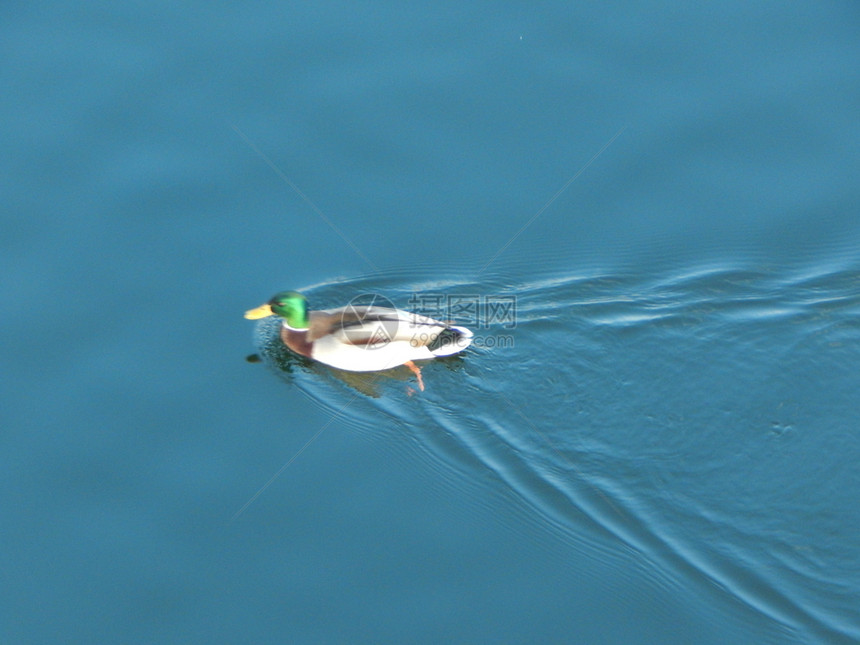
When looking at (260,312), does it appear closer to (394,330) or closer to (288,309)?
(288,309)

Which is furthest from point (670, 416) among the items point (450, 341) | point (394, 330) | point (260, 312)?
point (260, 312)

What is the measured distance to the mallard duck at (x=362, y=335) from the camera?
34.2 ft

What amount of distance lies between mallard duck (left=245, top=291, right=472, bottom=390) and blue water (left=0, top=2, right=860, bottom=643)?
0.22m

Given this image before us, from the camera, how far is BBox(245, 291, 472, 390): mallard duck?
10.4m

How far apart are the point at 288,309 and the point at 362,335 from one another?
2.74ft

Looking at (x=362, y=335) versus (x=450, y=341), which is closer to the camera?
(x=450, y=341)

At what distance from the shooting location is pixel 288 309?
1069 cm

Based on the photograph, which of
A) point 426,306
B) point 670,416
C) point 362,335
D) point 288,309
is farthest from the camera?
point 426,306

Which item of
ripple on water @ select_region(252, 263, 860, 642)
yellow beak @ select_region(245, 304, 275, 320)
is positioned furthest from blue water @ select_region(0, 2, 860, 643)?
yellow beak @ select_region(245, 304, 275, 320)

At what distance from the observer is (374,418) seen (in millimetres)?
10125

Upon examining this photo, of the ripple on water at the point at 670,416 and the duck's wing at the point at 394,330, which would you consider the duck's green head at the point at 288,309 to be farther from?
the ripple on water at the point at 670,416

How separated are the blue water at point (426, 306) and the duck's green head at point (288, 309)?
37cm

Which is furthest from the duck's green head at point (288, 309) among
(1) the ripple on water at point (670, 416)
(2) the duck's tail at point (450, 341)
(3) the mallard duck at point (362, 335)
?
(2) the duck's tail at point (450, 341)

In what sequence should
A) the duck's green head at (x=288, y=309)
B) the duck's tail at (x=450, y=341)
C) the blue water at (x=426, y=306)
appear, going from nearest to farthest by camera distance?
the blue water at (x=426, y=306), the duck's tail at (x=450, y=341), the duck's green head at (x=288, y=309)
